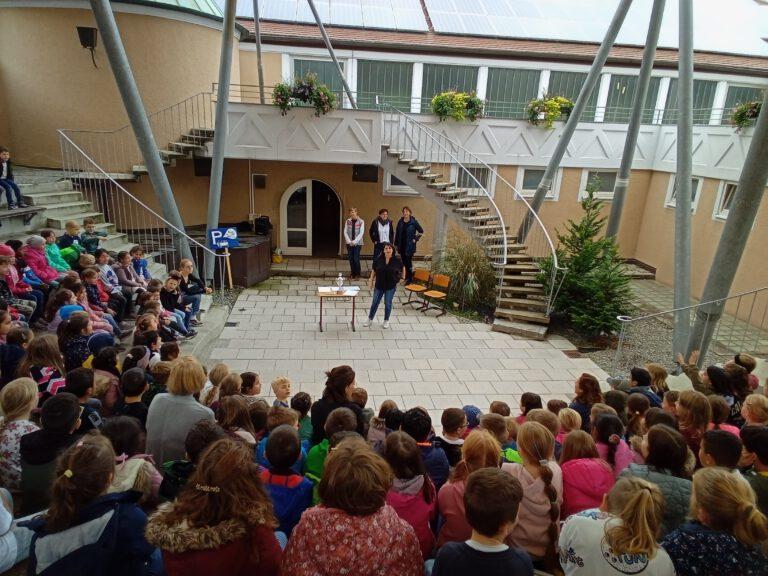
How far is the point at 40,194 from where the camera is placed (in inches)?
371

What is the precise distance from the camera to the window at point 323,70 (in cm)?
1357

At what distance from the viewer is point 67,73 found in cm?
1110

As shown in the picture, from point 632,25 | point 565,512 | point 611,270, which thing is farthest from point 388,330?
point 632,25

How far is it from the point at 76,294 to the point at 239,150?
6154 millimetres

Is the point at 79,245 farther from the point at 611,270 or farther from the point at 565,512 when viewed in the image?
the point at 611,270

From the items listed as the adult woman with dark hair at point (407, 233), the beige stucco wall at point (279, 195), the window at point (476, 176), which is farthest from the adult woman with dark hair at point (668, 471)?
the beige stucco wall at point (279, 195)

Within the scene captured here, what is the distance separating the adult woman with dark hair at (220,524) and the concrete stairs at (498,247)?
26.8 feet

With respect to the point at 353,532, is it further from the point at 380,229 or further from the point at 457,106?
the point at 457,106

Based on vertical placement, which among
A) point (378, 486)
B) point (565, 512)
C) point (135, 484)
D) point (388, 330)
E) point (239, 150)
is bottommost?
point (388, 330)

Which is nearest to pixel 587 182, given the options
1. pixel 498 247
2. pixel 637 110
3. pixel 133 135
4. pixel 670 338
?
pixel 637 110

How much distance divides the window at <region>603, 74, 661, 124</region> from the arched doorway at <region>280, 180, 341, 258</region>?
8171mm

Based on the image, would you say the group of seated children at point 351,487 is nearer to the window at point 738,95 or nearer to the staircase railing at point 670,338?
the staircase railing at point 670,338

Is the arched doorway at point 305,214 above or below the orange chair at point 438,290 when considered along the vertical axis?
above

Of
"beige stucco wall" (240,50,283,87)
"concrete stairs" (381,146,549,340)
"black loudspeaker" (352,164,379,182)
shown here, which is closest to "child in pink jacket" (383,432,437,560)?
"concrete stairs" (381,146,549,340)
